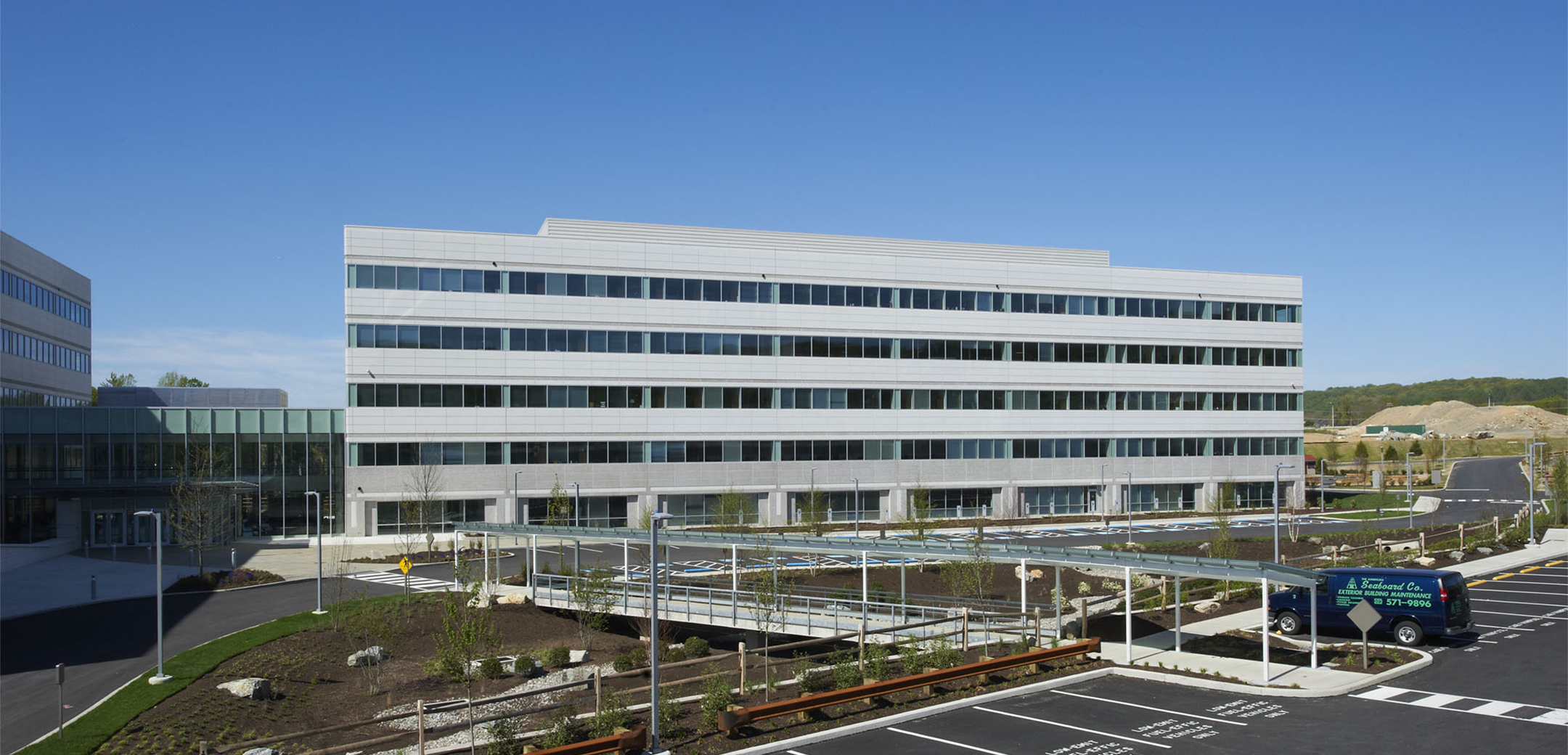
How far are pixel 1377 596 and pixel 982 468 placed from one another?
41.7m

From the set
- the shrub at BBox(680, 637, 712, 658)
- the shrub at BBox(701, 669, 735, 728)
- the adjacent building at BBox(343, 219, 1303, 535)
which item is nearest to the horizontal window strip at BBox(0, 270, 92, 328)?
the adjacent building at BBox(343, 219, 1303, 535)

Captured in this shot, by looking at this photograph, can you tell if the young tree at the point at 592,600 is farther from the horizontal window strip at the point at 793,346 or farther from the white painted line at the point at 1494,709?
the horizontal window strip at the point at 793,346

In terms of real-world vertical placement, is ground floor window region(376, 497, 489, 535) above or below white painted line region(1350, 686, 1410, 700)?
below

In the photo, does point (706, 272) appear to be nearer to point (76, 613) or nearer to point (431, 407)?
point (431, 407)

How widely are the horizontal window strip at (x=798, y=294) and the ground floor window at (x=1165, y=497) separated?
478 inches

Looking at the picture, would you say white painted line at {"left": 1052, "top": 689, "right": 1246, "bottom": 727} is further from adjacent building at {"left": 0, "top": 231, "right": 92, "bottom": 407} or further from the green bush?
adjacent building at {"left": 0, "top": 231, "right": 92, "bottom": 407}

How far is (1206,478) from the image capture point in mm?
75938

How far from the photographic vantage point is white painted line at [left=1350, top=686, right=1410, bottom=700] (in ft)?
72.4

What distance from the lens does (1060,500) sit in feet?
239

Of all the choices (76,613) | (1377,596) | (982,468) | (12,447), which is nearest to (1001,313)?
(982,468)

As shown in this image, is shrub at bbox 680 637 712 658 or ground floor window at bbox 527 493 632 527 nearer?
shrub at bbox 680 637 712 658

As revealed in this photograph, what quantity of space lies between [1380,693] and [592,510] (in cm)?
4686

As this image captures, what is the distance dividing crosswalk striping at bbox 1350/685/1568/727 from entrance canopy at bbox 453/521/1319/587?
2.84 meters

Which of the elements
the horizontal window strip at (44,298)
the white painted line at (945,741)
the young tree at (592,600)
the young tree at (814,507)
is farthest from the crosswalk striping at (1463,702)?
the horizontal window strip at (44,298)
